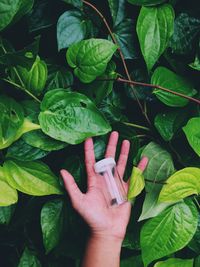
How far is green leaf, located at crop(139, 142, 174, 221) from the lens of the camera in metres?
0.89

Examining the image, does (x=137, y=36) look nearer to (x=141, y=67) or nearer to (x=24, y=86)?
(x=141, y=67)

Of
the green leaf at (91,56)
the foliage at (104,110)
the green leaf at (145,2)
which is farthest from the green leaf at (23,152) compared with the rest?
the green leaf at (145,2)

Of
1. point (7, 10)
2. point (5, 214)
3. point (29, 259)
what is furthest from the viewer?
point (29, 259)

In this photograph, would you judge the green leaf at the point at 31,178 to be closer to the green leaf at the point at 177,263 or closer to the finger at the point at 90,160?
the finger at the point at 90,160

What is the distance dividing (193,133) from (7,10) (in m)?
0.49

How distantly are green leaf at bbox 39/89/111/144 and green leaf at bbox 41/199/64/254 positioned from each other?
0.24 m

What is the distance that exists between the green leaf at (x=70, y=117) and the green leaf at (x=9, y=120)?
5cm

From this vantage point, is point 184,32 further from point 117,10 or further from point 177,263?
point 177,263

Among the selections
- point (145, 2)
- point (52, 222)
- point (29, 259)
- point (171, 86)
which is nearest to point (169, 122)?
point (171, 86)

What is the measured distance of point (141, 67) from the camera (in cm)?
101

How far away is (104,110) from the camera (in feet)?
3.19

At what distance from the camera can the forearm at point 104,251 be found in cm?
95

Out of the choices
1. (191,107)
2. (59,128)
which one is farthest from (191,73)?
(59,128)

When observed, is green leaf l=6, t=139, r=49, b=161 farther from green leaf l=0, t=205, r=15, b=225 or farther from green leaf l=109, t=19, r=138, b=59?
green leaf l=109, t=19, r=138, b=59
